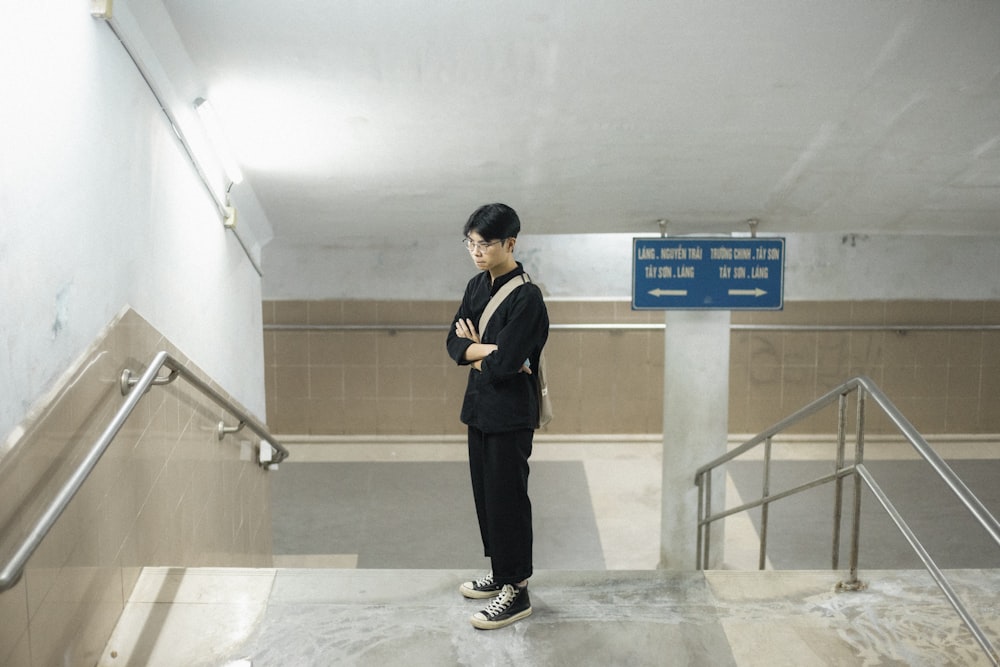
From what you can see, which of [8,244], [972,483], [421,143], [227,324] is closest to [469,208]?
[421,143]

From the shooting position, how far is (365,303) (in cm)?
851

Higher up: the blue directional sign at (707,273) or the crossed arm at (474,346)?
the blue directional sign at (707,273)

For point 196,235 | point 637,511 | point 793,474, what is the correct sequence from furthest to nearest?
point 793,474 < point 637,511 < point 196,235

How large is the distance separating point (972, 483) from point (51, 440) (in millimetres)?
7813

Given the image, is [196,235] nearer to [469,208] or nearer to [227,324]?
[227,324]

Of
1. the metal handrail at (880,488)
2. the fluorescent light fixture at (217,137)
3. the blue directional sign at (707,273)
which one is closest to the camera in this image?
the metal handrail at (880,488)

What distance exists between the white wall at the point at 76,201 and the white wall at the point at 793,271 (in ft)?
16.6

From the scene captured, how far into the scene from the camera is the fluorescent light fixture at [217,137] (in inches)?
129

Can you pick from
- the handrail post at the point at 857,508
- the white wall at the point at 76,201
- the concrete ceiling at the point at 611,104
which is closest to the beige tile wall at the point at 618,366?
the concrete ceiling at the point at 611,104

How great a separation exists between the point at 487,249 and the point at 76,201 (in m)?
1.18

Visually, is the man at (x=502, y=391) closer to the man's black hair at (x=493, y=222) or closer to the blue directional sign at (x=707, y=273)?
the man's black hair at (x=493, y=222)

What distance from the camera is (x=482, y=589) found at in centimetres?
287

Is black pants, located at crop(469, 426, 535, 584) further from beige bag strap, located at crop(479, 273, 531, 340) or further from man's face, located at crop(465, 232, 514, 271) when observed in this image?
man's face, located at crop(465, 232, 514, 271)

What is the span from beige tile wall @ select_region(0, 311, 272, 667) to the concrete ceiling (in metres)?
1.19
